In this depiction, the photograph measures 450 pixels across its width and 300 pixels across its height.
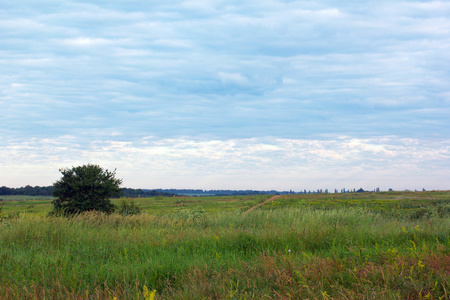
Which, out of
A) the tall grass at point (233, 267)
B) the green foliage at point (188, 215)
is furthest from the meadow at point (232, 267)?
the green foliage at point (188, 215)

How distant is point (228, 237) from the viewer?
8867 mm

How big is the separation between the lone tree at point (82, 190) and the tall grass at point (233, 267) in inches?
374

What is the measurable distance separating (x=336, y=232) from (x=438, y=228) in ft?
10.3

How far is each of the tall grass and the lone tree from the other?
374 inches

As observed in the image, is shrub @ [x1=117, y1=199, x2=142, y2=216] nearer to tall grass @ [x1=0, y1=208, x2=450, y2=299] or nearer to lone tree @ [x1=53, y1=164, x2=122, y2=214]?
lone tree @ [x1=53, y1=164, x2=122, y2=214]

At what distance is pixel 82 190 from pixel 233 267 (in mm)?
16090

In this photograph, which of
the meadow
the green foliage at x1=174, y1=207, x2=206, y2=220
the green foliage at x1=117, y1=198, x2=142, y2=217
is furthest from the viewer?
the green foliage at x1=117, y1=198, x2=142, y2=217

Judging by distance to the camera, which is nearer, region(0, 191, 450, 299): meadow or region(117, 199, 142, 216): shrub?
region(0, 191, 450, 299): meadow

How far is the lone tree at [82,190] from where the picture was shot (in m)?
19.4

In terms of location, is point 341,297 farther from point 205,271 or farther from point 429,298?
point 205,271

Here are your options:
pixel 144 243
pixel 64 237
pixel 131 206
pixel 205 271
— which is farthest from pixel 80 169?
pixel 205 271

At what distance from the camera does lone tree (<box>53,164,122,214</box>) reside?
1944cm

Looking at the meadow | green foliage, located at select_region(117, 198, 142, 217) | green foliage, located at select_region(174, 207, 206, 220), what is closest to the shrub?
green foliage, located at select_region(117, 198, 142, 217)

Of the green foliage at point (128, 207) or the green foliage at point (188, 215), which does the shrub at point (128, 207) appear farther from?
the green foliage at point (188, 215)
